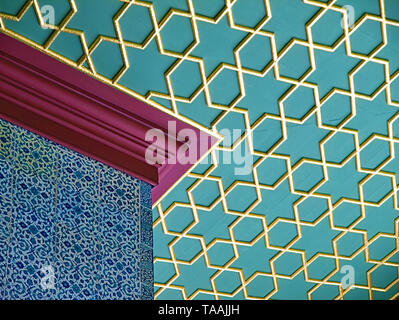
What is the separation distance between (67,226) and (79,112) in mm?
726

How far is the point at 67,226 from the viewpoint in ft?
14.4

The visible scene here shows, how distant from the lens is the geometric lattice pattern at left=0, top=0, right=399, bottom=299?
446cm

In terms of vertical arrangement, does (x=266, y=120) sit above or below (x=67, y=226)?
above

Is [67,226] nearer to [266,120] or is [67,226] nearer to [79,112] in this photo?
[79,112]

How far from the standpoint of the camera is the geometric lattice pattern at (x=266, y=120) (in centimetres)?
446

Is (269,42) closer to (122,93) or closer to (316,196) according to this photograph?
(122,93)

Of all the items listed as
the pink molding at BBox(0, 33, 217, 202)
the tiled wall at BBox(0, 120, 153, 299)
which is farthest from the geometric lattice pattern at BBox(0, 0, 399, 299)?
the tiled wall at BBox(0, 120, 153, 299)

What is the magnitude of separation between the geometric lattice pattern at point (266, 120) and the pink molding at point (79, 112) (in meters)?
0.08

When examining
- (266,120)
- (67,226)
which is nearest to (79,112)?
(67,226)

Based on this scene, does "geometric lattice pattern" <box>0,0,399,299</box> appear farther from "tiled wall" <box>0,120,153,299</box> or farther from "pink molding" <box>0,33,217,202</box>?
"tiled wall" <box>0,120,153,299</box>

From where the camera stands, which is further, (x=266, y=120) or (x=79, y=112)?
(x=266, y=120)

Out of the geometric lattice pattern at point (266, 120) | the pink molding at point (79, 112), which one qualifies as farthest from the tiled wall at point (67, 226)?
the geometric lattice pattern at point (266, 120)

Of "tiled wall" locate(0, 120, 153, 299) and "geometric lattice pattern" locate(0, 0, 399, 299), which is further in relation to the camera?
"geometric lattice pattern" locate(0, 0, 399, 299)

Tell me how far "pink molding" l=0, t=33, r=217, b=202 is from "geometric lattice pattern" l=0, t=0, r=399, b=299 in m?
0.08
